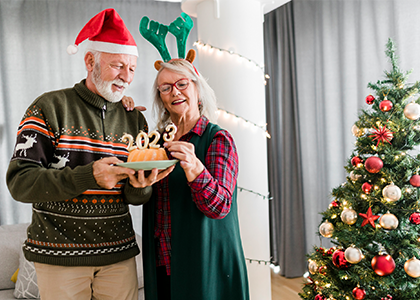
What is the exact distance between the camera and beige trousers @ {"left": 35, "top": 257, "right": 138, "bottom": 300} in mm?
1246

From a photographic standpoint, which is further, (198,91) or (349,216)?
(349,216)

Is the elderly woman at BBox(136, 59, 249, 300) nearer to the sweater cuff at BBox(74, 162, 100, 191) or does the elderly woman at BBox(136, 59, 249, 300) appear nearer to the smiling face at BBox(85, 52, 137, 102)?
the smiling face at BBox(85, 52, 137, 102)

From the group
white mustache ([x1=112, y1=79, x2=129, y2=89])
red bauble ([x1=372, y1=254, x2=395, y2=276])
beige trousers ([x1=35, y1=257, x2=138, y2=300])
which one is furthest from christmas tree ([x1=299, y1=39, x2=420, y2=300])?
white mustache ([x1=112, y1=79, x2=129, y2=89])

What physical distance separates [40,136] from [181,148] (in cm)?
47

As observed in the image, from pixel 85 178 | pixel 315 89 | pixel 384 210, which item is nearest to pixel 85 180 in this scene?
pixel 85 178

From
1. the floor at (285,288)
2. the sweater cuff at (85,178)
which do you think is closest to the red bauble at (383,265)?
the sweater cuff at (85,178)

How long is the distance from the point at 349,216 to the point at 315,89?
5.87 feet

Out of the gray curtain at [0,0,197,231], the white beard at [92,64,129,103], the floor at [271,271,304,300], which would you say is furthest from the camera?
the gray curtain at [0,0,197,231]

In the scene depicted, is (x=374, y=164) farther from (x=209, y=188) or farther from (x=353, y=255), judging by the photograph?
(x=209, y=188)

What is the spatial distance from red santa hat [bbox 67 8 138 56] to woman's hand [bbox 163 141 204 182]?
0.46 m

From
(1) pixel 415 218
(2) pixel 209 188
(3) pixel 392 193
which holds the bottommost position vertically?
(1) pixel 415 218

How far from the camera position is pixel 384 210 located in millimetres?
1661

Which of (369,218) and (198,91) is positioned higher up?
(198,91)

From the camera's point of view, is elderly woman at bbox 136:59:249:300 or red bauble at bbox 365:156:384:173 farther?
red bauble at bbox 365:156:384:173
